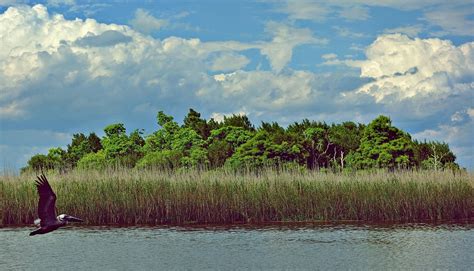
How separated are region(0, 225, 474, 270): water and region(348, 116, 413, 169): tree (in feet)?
37.6

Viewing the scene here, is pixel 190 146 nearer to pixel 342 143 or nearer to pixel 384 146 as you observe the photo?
pixel 342 143

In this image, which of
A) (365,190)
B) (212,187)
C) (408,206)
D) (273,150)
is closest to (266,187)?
(212,187)

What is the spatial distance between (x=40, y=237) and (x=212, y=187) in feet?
13.7

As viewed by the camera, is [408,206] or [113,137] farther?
[113,137]

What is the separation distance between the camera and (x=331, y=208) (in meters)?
17.6

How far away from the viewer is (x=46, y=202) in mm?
9391

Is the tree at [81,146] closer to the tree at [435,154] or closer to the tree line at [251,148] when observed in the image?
the tree line at [251,148]

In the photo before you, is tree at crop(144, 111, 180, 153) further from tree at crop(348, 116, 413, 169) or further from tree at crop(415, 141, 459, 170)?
tree at crop(415, 141, 459, 170)

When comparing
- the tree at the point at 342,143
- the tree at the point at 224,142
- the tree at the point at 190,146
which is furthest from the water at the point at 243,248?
the tree at the point at 342,143

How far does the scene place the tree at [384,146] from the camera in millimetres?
27837

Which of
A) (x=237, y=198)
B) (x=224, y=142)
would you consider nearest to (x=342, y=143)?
(x=224, y=142)

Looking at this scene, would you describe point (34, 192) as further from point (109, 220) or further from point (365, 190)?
point (365, 190)

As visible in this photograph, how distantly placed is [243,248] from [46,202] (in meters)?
4.78

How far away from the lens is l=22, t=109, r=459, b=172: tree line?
28.2m
